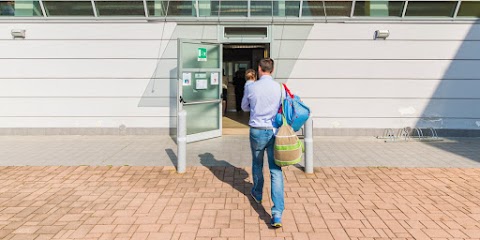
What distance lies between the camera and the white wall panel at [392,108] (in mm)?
8016

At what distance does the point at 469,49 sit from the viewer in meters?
7.86

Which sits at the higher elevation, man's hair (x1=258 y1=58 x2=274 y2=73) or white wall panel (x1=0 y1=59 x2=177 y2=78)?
white wall panel (x1=0 y1=59 x2=177 y2=78)

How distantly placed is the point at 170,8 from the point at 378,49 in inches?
207

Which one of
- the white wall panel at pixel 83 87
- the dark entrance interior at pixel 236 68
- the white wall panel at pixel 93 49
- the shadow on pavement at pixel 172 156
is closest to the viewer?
the shadow on pavement at pixel 172 156

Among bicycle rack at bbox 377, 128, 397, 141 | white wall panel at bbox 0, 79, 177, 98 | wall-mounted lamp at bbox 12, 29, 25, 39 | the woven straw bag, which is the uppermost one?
wall-mounted lamp at bbox 12, 29, 25, 39

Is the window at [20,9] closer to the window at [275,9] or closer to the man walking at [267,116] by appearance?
the window at [275,9]

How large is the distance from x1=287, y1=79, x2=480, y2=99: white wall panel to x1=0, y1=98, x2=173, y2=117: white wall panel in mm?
3607

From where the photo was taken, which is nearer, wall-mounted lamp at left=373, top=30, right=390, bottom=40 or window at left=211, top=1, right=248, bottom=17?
wall-mounted lamp at left=373, top=30, right=390, bottom=40

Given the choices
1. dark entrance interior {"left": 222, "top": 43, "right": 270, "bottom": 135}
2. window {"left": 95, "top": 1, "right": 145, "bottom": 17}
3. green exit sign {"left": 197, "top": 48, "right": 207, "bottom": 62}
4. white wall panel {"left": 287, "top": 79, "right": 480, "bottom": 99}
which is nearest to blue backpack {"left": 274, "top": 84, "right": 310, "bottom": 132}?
green exit sign {"left": 197, "top": 48, "right": 207, "bottom": 62}

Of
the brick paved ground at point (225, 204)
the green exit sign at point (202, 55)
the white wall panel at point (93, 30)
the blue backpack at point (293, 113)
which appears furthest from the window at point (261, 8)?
the blue backpack at point (293, 113)

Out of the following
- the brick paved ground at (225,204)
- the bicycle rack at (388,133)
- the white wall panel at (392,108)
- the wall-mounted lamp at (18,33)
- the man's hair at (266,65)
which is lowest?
the brick paved ground at (225,204)

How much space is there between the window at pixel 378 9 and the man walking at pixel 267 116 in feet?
17.8

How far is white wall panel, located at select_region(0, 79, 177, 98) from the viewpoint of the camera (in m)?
8.09

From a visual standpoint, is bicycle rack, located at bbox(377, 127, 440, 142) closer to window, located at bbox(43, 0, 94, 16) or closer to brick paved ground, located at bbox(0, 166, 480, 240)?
brick paved ground, located at bbox(0, 166, 480, 240)
